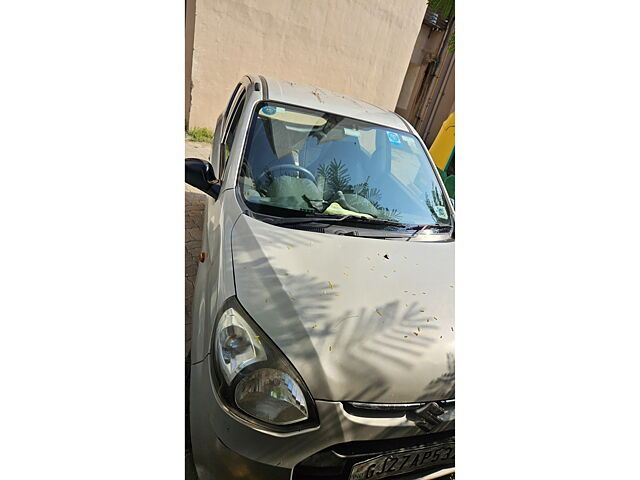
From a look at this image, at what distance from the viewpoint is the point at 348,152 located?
7.19 feet

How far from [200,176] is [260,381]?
114 centimetres

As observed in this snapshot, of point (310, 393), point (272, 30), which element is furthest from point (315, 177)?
point (272, 30)

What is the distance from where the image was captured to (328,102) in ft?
7.89

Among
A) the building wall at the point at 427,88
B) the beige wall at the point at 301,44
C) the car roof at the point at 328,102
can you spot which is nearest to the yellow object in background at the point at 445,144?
the building wall at the point at 427,88

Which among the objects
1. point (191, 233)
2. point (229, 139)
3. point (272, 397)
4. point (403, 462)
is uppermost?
point (229, 139)

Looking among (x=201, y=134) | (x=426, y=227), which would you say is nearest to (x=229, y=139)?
(x=426, y=227)

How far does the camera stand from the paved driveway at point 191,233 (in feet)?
5.79

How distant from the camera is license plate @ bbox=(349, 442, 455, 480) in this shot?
3.78ft

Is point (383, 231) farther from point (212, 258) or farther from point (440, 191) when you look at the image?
point (212, 258)

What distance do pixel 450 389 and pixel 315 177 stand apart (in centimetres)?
127

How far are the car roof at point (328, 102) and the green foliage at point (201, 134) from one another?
2.75 meters

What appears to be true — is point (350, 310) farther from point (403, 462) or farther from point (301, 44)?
point (301, 44)

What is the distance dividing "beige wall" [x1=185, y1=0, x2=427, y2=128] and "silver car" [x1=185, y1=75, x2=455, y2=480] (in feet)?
13.0

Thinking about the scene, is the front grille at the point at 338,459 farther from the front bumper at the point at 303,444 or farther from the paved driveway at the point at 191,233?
the paved driveway at the point at 191,233
